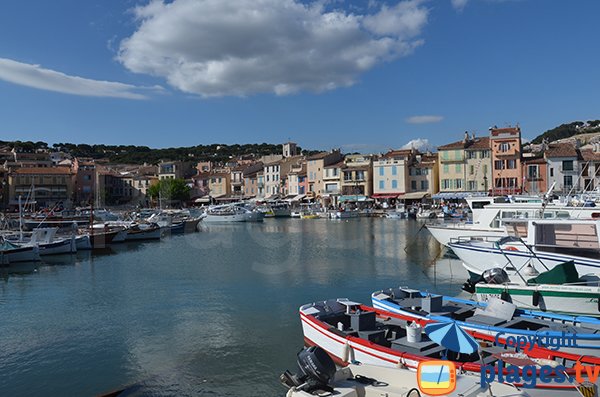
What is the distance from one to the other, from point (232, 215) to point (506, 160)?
127 ft

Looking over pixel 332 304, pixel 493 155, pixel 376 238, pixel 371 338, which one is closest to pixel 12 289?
pixel 332 304

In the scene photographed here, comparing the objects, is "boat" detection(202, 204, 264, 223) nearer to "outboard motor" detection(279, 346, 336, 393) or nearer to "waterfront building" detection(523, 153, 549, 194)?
"waterfront building" detection(523, 153, 549, 194)

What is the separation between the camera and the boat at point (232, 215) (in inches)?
2835

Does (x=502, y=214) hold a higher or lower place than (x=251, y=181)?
lower

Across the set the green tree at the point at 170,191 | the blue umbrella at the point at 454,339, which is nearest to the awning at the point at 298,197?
the green tree at the point at 170,191

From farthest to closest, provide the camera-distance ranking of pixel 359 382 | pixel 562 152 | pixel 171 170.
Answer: pixel 171 170 → pixel 562 152 → pixel 359 382

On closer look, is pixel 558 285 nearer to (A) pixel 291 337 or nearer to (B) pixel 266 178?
(A) pixel 291 337

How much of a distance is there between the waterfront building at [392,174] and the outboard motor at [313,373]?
69888mm

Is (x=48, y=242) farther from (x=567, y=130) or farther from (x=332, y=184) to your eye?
(x=567, y=130)

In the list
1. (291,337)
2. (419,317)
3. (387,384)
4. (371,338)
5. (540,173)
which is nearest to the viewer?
(387,384)

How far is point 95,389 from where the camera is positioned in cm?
1269

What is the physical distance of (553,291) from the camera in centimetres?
1650

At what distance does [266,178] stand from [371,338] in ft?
293

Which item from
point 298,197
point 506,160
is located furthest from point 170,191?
point 506,160
